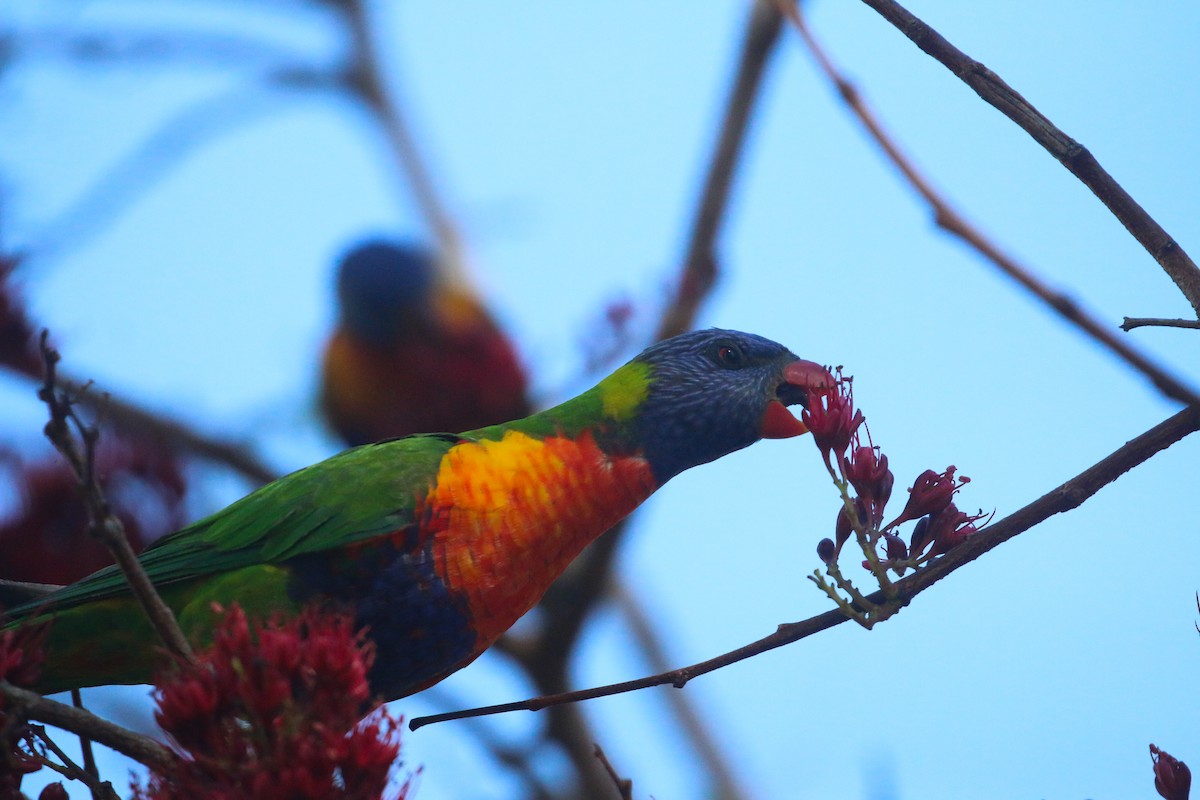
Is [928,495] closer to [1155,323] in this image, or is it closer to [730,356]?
[1155,323]

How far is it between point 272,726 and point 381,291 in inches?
123

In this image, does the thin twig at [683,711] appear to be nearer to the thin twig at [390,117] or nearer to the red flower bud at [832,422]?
the thin twig at [390,117]

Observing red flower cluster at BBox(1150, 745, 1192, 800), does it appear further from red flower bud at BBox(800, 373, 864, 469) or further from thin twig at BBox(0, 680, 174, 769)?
thin twig at BBox(0, 680, 174, 769)

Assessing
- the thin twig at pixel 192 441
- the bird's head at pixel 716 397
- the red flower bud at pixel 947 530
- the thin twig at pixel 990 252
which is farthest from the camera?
the thin twig at pixel 192 441

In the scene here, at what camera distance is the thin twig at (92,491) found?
1.06 metres

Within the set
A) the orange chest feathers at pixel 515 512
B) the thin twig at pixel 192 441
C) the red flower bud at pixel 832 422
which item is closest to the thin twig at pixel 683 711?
the thin twig at pixel 192 441

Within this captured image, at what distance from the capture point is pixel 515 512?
187 centimetres

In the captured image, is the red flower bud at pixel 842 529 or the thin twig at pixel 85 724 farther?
the red flower bud at pixel 842 529

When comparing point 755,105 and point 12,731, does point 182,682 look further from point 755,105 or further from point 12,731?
point 755,105

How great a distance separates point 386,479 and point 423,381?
184cm

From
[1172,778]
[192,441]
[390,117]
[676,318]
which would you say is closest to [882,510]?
[1172,778]

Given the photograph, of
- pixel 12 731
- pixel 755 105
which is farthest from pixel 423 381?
pixel 12 731

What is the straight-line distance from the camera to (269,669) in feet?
4.07

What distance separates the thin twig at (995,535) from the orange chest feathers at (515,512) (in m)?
0.48
